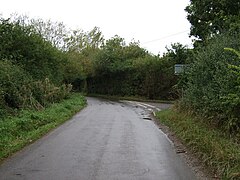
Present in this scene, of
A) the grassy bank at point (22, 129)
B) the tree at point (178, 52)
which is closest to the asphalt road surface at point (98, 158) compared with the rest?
the grassy bank at point (22, 129)

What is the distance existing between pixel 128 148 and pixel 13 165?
3529 millimetres

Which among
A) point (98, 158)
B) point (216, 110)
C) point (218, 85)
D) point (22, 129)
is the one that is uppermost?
point (218, 85)

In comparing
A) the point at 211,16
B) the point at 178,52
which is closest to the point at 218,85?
the point at 211,16

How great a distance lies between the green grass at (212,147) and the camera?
24.3ft

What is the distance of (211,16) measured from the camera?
22719 millimetres

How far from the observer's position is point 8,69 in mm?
19453

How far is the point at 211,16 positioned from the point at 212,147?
15.6m

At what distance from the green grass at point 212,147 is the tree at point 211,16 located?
6.63 m

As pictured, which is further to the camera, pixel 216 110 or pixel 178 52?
pixel 178 52

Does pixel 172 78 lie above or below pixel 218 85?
above

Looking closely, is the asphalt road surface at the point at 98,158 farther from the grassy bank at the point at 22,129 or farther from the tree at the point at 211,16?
the tree at the point at 211,16

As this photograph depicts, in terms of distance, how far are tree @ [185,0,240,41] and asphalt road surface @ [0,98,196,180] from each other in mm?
8544

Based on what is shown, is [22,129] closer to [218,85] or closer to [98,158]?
[98,158]

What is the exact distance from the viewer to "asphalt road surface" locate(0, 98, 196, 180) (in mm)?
7445
